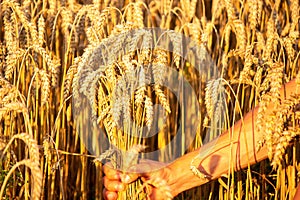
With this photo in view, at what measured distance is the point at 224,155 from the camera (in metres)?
1.85

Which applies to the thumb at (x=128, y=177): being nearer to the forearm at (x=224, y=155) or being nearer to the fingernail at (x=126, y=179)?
the fingernail at (x=126, y=179)

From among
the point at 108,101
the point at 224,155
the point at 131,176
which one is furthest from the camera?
the point at 108,101

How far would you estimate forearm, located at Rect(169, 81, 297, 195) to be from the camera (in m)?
1.79

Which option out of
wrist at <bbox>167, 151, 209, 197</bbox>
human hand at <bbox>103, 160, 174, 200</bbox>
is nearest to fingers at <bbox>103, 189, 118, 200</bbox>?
human hand at <bbox>103, 160, 174, 200</bbox>

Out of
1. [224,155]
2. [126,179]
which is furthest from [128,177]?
[224,155]

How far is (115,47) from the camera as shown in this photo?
1.81 meters

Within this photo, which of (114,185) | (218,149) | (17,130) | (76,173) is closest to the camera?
(114,185)

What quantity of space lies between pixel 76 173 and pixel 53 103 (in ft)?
1.13

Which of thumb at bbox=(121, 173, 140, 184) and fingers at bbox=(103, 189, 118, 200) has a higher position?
thumb at bbox=(121, 173, 140, 184)

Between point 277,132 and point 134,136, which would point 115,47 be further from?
point 277,132

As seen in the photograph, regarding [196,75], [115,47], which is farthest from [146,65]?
[196,75]

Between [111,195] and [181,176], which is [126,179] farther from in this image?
[181,176]

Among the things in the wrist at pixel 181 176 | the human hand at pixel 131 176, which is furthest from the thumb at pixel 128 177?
the wrist at pixel 181 176

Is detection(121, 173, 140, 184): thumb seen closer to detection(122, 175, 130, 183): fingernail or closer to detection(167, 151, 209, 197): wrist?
detection(122, 175, 130, 183): fingernail
